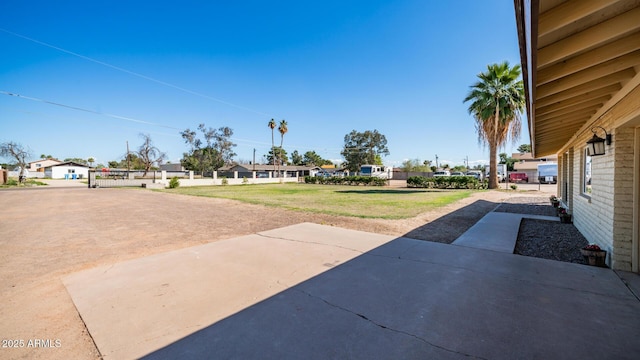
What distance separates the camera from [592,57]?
110 inches

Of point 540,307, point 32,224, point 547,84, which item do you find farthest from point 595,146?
point 32,224

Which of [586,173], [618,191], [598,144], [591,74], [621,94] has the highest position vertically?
[591,74]

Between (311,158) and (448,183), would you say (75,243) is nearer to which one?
(448,183)

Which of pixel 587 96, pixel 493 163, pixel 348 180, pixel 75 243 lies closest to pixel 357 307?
pixel 587 96

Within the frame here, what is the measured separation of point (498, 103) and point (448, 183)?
8.37 meters

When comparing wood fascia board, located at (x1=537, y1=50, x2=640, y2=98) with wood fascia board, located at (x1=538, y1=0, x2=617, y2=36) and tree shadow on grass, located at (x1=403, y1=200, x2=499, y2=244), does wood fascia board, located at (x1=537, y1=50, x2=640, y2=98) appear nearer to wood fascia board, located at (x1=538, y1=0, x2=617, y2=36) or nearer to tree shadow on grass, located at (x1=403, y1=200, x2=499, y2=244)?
wood fascia board, located at (x1=538, y1=0, x2=617, y2=36)

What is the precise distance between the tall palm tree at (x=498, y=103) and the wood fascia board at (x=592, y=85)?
1741cm

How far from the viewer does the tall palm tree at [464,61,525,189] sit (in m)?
18.8

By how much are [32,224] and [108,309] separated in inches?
312

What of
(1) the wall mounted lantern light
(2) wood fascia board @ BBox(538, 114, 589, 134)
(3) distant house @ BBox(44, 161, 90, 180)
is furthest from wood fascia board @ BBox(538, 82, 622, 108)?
(3) distant house @ BBox(44, 161, 90, 180)

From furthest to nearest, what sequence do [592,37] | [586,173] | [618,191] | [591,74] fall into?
[586,173] < [618,191] < [591,74] < [592,37]

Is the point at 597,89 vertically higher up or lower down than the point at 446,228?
higher up

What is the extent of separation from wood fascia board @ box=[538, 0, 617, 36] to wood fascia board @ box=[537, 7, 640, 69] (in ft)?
1.48

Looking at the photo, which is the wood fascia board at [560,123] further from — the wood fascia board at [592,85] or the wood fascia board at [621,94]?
the wood fascia board at [592,85]
